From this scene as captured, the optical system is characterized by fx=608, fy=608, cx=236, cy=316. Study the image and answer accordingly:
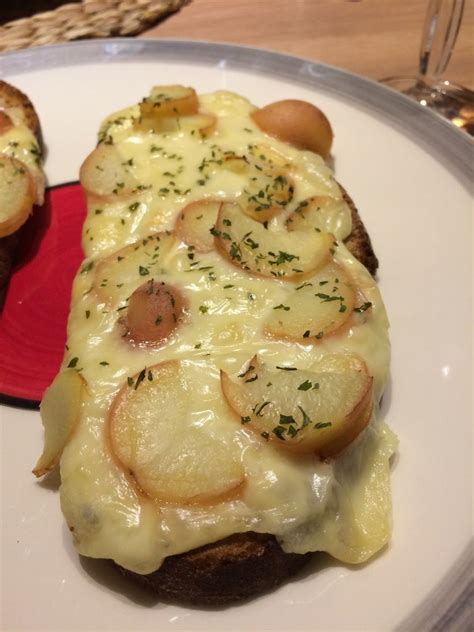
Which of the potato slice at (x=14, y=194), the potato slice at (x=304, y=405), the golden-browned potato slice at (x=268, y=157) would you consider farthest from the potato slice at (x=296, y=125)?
the potato slice at (x=304, y=405)

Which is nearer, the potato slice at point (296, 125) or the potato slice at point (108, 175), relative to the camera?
the potato slice at point (108, 175)

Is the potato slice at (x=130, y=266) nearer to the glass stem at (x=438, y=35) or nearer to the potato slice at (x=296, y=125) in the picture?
the potato slice at (x=296, y=125)

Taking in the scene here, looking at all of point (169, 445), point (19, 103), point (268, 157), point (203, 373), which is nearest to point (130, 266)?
point (203, 373)

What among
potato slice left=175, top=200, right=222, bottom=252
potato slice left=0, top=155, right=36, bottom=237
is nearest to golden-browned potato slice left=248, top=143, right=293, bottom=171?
potato slice left=175, top=200, right=222, bottom=252

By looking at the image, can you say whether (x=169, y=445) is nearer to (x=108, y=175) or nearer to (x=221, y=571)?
(x=221, y=571)

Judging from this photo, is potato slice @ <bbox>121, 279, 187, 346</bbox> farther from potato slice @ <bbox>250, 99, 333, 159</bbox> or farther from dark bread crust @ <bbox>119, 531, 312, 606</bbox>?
potato slice @ <bbox>250, 99, 333, 159</bbox>
